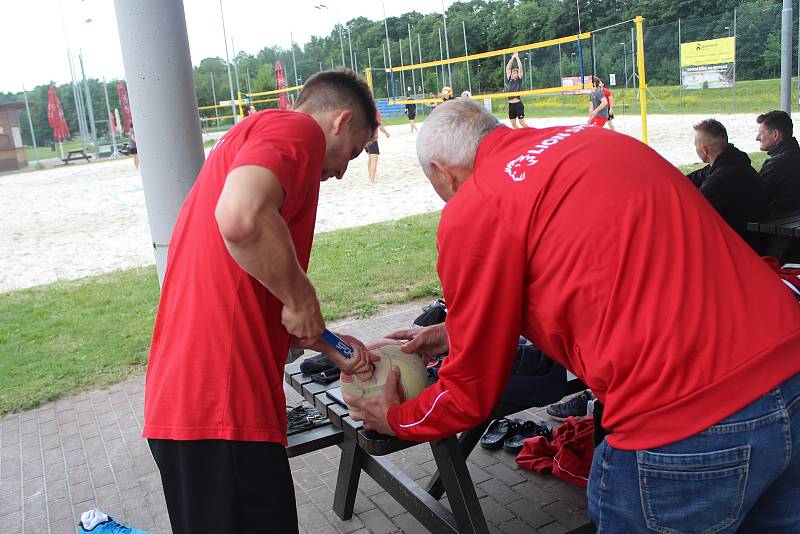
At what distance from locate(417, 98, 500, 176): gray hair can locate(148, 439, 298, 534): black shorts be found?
97cm

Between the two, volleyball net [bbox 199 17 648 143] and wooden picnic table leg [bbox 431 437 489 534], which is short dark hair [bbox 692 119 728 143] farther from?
volleyball net [bbox 199 17 648 143]

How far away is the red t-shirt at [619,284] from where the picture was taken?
1.68 meters

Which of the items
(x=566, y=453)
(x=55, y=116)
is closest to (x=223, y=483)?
(x=566, y=453)

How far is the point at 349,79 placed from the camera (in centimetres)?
249

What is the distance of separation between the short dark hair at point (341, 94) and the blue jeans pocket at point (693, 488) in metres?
1.37

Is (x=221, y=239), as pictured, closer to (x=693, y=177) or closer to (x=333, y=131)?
(x=333, y=131)

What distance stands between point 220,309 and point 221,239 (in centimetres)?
19

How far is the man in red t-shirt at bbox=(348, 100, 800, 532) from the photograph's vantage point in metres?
1.69

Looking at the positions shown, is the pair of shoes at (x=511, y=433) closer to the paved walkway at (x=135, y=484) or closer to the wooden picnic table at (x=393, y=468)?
the paved walkway at (x=135, y=484)

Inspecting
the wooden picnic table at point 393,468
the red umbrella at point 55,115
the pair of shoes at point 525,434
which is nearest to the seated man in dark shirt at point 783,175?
the pair of shoes at point 525,434

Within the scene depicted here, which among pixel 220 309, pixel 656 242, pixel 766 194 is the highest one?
pixel 656 242

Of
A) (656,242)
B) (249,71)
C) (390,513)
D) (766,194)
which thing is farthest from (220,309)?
(249,71)

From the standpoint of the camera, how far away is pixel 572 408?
4.47 metres

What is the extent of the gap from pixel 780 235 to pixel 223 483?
4965 millimetres
